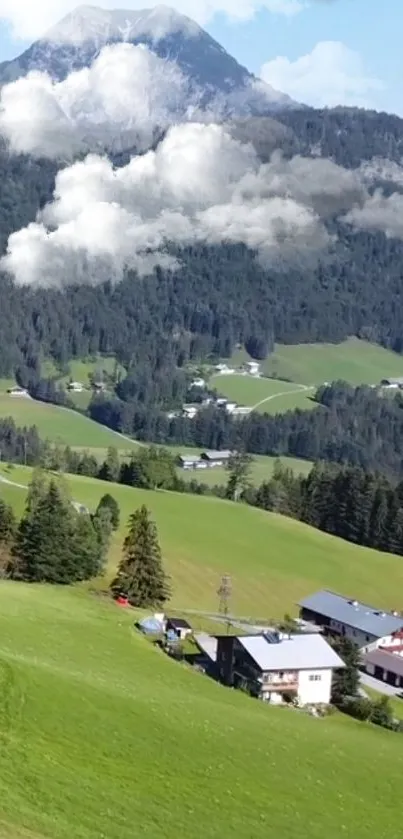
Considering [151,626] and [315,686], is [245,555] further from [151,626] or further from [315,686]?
[315,686]

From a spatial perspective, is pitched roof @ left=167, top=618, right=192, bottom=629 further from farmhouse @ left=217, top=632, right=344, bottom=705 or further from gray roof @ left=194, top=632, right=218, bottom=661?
farmhouse @ left=217, top=632, right=344, bottom=705

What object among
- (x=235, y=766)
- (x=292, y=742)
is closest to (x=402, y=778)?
(x=292, y=742)

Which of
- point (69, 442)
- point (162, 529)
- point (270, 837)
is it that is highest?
point (69, 442)

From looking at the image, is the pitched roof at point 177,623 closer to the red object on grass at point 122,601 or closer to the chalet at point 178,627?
the chalet at point 178,627

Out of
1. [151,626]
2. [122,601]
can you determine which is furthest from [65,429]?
[151,626]

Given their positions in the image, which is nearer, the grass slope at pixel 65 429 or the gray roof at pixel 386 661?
the gray roof at pixel 386 661

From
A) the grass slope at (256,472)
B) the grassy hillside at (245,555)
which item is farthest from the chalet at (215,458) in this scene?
the grassy hillside at (245,555)

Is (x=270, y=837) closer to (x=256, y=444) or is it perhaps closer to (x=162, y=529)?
(x=162, y=529)
